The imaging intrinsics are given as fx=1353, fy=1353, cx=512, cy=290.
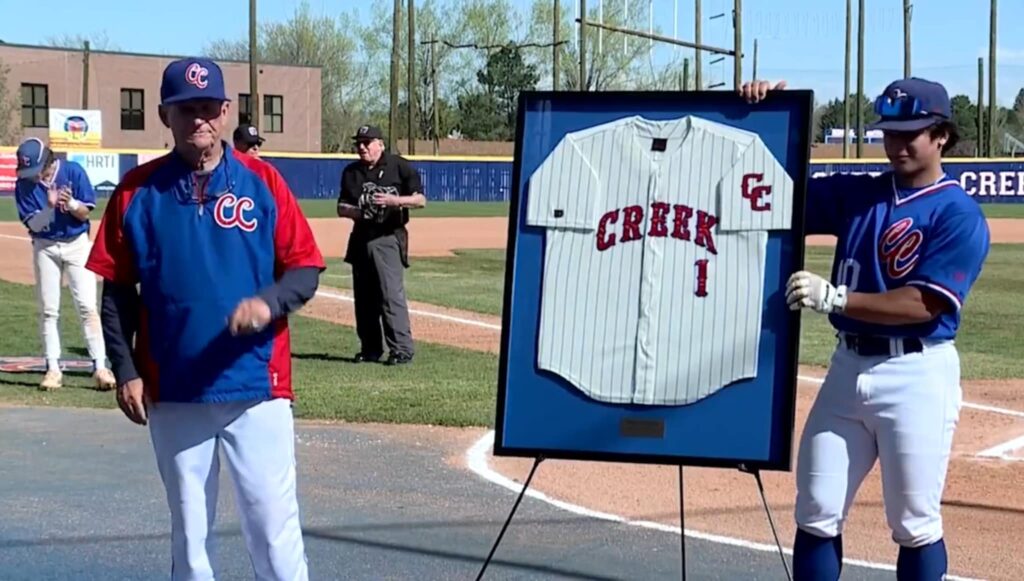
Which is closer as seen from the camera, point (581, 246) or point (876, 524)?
point (581, 246)

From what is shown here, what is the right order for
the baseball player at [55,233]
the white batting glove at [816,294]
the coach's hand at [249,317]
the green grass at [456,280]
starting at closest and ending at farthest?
the coach's hand at [249,317], the white batting glove at [816,294], the baseball player at [55,233], the green grass at [456,280]

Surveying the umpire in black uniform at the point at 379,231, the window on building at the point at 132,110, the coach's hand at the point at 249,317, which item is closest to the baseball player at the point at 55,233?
the umpire in black uniform at the point at 379,231

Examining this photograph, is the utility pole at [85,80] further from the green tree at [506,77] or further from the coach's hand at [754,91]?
the coach's hand at [754,91]

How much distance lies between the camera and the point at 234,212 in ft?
13.5

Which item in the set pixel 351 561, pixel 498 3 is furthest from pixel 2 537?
pixel 498 3

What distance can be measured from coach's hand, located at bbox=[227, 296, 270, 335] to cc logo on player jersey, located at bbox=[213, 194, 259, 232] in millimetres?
262

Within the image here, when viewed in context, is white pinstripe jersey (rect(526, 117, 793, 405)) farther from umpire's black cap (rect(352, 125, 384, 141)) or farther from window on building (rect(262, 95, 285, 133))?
window on building (rect(262, 95, 285, 133))

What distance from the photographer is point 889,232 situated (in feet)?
14.5

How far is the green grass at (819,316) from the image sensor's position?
12.8 metres

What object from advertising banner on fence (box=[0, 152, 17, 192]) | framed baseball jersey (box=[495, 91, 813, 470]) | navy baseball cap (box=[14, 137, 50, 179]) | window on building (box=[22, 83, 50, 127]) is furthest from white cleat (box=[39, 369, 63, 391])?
window on building (box=[22, 83, 50, 127])

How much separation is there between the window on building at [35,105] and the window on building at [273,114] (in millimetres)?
11178

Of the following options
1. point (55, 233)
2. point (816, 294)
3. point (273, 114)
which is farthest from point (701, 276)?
point (273, 114)

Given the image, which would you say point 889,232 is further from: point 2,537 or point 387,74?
point 387,74

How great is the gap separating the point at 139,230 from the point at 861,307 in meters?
2.26
